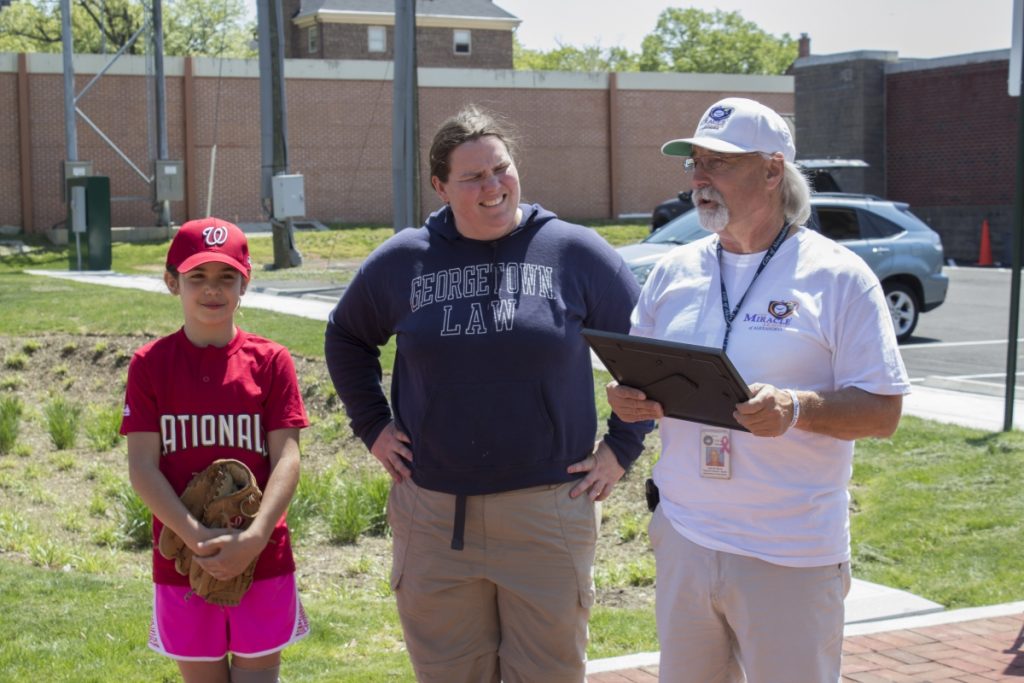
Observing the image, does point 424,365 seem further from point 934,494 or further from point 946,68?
point 946,68

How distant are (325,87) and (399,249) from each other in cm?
3937

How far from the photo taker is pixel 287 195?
25312 mm

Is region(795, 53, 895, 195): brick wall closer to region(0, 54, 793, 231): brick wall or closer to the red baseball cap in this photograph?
region(0, 54, 793, 231): brick wall

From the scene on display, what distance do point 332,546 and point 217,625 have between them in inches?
163

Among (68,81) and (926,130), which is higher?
(68,81)

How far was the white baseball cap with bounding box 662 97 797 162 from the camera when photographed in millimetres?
3334

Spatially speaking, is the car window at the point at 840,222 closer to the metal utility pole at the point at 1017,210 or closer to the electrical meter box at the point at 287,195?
the metal utility pole at the point at 1017,210

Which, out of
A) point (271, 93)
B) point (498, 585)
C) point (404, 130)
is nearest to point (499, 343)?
point (498, 585)

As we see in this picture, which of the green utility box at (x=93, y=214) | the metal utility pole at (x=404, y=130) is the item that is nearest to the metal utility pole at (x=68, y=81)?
the green utility box at (x=93, y=214)

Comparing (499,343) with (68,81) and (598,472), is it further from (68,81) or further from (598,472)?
(68,81)

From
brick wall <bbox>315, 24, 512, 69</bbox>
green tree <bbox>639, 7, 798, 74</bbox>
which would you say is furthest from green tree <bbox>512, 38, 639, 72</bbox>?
brick wall <bbox>315, 24, 512, 69</bbox>

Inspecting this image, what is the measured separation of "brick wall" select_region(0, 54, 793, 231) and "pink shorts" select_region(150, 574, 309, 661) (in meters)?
34.7

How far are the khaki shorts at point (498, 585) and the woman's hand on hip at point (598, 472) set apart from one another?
31mm

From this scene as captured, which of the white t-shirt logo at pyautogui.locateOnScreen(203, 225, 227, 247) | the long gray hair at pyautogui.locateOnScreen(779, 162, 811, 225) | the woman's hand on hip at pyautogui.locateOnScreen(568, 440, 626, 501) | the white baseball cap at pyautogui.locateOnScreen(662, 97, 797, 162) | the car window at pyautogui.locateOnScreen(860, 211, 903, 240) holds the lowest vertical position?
the woman's hand on hip at pyautogui.locateOnScreen(568, 440, 626, 501)
